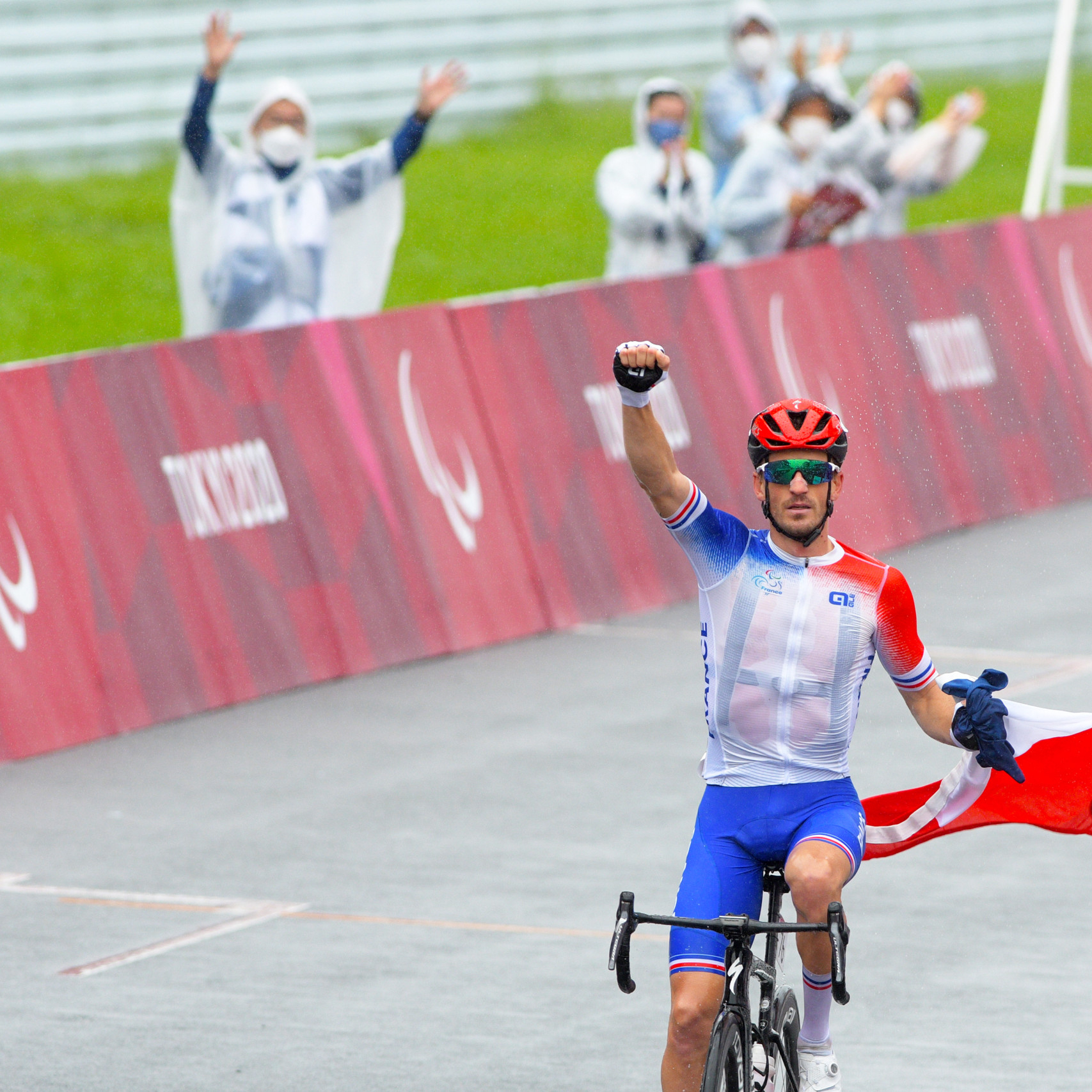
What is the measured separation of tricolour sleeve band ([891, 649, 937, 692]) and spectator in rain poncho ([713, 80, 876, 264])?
35.7ft

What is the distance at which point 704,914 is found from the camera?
5883 mm

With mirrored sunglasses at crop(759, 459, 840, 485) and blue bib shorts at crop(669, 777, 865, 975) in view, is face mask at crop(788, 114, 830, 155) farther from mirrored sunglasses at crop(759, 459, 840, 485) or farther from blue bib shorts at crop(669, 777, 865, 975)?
blue bib shorts at crop(669, 777, 865, 975)

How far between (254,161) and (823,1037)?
9.34 metres

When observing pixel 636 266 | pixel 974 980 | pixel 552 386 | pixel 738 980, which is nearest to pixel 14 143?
pixel 636 266

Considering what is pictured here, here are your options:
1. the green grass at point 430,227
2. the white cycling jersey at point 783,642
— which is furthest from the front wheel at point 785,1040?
the green grass at point 430,227

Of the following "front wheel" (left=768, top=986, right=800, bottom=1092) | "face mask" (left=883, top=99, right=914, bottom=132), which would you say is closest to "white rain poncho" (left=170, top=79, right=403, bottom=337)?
"face mask" (left=883, top=99, right=914, bottom=132)

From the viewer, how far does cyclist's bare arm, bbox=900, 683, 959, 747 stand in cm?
618

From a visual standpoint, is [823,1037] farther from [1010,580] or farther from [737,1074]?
[1010,580]

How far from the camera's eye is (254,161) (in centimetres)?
1440

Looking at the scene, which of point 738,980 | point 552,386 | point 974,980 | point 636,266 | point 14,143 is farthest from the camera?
point 14,143

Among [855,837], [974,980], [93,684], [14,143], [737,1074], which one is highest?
[14,143]

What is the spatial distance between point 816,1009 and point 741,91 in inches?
531

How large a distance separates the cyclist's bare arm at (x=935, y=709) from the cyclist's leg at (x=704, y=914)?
1.72ft

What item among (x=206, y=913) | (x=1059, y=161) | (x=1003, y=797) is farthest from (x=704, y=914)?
(x=1059, y=161)
